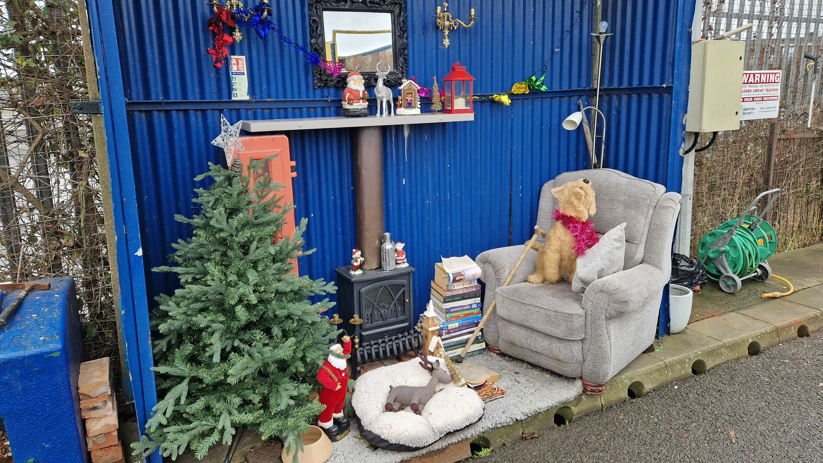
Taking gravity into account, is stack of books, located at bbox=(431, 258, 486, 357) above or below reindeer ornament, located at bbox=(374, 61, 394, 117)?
A: below

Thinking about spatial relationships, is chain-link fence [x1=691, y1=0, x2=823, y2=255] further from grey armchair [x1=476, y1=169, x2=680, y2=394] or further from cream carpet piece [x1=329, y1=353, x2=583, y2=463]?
cream carpet piece [x1=329, y1=353, x2=583, y2=463]

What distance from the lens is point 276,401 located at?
2.93 meters

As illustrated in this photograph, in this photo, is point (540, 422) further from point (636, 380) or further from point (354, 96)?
point (354, 96)

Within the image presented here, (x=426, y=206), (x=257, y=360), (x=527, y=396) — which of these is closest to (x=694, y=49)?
(x=426, y=206)

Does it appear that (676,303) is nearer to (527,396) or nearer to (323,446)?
(527,396)

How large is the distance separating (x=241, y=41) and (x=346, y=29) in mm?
735

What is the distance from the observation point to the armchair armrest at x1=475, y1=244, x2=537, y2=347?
427cm

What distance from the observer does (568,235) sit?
162 inches

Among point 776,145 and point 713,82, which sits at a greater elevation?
point 713,82

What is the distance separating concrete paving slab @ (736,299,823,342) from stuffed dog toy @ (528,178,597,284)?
6.68 feet

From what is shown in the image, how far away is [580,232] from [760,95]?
11.1 ft

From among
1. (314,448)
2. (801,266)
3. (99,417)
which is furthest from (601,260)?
(801,266)

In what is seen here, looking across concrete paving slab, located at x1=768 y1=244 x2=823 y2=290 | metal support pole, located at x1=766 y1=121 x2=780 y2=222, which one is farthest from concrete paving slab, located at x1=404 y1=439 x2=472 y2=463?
metal support pole, located at x1=766 y1=121 x2=780 y2=222

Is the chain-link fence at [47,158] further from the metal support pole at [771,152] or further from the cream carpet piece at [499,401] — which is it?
the metal support pole at [771,152]
